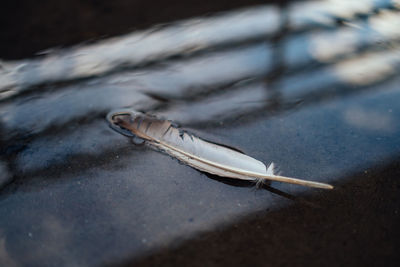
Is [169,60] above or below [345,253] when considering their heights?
above

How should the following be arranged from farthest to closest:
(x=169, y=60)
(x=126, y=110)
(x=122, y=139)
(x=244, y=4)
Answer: (x=244, y=4)
(x=169, y=60)
(x=126, y=110)
(x=122, y=139)

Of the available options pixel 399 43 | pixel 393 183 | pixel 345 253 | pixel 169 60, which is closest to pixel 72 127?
pixel 169 60

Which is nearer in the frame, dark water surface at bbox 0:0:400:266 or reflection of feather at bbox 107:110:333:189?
dark water surface at bbox 0:0:400:266

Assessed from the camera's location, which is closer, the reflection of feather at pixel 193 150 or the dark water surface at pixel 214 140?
the dark water surface at pixel 214 140

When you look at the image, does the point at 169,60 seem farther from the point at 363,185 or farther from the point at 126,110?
the point at 363,185
